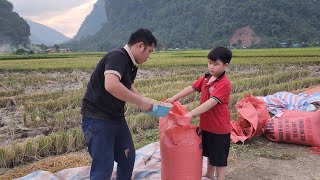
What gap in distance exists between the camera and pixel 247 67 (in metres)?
18.5

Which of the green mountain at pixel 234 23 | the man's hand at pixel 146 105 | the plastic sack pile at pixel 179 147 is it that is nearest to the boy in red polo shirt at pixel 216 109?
Answer: the plastic sack pile at pixel 179 147

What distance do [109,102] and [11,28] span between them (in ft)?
273

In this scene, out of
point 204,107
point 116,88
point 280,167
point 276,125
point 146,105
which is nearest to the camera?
point 116,88

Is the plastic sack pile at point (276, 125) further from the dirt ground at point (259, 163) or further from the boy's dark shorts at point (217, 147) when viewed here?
the boy's dark shorts at point (217, 147)

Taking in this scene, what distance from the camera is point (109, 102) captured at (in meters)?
2.63

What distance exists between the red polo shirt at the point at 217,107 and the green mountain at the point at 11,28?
7650 cm

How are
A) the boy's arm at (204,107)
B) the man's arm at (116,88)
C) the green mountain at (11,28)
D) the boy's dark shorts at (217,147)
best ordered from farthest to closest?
1. the green mountain at (11,28)
2. the boy's dark shorts at (217,147)
3. the boy's arm at (204,107)
4. the man's arm at (116,88)

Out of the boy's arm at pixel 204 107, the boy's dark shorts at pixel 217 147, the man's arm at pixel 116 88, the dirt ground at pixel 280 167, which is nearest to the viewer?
the man's arm at pixel 116 88

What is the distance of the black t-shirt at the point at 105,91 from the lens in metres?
2.47

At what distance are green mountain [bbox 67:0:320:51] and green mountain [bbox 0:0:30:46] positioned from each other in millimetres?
15052

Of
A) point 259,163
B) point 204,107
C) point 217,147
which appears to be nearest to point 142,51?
point 204,107

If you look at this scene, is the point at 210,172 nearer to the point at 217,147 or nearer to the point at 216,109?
the point at 217,147

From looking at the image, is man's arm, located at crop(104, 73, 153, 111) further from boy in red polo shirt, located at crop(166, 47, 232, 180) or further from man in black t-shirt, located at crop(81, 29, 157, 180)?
boy in red polo shirt, located at crop(166, 47, 232, 180)

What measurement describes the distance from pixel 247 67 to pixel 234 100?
11.5 meters
